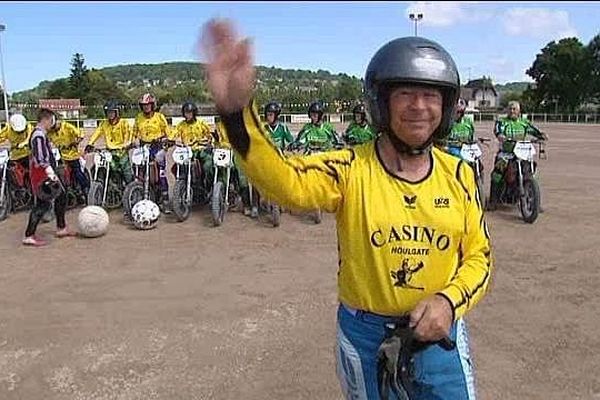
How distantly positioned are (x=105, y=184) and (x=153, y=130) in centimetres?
108

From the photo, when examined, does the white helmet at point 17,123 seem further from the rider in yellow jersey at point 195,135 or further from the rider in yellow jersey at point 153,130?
the rider in yellow jersey at point 195,135

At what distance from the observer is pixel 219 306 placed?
5.37 meters

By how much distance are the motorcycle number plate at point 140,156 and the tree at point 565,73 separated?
5928 centimetres

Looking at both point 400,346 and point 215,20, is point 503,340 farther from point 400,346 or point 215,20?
point 215,20

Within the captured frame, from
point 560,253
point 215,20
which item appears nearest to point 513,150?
point 560,253

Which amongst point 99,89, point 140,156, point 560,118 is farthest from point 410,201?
point 99,89

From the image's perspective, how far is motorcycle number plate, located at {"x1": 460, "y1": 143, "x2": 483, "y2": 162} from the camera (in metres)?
9.16

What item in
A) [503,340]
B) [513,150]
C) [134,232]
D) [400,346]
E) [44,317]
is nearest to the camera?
[400,346]

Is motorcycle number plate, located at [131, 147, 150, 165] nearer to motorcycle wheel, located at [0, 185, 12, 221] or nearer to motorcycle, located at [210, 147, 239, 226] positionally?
motorcycle, located at [210, 147, 239, 226]

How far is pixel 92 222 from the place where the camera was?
7.90m

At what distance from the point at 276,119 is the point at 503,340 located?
5754 mm

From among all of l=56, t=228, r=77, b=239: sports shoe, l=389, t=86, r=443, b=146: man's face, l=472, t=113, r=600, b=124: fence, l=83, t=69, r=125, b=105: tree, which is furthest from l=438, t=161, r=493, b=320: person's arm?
l=83, t=69, r=125, b=105: tree

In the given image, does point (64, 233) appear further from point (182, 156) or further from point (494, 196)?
point (494, 196)

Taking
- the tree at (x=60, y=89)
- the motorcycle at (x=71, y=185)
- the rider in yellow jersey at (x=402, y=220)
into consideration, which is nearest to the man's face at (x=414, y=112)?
the rider in yellow jersey at (x=402, y=220)
